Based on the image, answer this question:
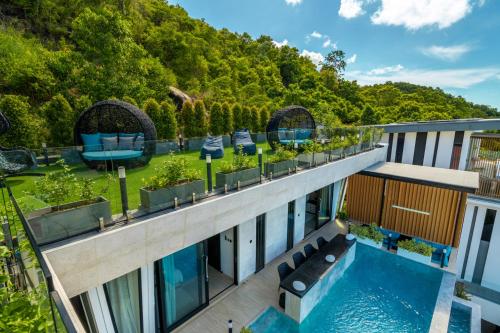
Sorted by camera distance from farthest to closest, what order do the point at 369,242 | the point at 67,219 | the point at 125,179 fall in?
the point at 369,242, the point at 125,179, the point at 67,219

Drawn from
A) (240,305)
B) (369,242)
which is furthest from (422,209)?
(240,305)

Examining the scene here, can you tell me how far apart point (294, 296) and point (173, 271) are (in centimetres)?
307

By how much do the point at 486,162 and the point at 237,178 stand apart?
1149cm

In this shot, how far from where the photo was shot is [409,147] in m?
14.2

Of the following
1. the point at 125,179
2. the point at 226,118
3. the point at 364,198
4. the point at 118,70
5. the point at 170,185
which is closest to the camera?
the point at 125,179

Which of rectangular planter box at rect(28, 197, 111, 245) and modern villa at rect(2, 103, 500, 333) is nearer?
rectangular planter box at rect(28, 197, 111, 245)

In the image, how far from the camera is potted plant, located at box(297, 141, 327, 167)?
27.9 feet

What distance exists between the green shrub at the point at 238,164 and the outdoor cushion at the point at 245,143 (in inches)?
20.1

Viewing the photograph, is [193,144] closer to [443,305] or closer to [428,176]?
[443,305]

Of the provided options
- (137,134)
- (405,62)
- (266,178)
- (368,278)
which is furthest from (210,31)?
(368,278)

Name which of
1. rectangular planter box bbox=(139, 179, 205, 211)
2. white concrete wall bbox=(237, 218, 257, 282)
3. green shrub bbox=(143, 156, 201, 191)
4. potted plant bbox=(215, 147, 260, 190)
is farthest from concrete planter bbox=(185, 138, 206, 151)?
white concrete wall bbox=(237, 218, 257, 282)

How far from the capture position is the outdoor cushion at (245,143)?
7.52 meters

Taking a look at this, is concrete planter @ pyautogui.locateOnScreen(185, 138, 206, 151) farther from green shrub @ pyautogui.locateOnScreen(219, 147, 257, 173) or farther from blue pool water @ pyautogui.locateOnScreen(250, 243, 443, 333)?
blue pool water @ pyautogui.locateOnScreen(250, 243, 443, 333)

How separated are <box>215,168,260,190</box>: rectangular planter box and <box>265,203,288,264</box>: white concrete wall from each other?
72.1 inches
